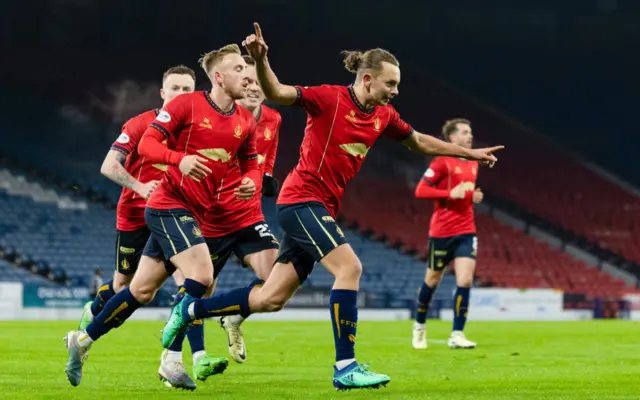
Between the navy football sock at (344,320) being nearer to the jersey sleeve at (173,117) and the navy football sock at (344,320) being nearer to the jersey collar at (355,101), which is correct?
the jersey collar at (355,101)

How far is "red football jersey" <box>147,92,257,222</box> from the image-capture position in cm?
734

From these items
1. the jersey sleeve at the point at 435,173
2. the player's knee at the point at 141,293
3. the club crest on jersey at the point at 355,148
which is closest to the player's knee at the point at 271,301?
the player's knee at the point at 141,293

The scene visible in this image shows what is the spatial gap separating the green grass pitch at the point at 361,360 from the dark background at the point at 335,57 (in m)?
21.1

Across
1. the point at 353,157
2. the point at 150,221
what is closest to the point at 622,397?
the point at 353,157

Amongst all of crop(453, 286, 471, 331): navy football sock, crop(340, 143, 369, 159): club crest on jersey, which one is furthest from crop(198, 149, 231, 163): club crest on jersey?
crop(453, 286, 471, 331): navy football sock

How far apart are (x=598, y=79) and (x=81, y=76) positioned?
1837 cm

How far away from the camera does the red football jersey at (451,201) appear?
508 inches

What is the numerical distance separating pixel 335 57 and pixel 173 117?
99.4 ft

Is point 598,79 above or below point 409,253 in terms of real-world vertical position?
above

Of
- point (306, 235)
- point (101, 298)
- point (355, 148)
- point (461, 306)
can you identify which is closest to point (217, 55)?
point (355, 148)

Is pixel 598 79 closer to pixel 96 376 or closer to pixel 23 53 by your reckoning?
pixel 23 53

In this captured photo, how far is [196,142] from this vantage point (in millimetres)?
7410

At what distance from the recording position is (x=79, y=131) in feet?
117

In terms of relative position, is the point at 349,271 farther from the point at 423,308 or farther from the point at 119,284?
the point at 423,308
